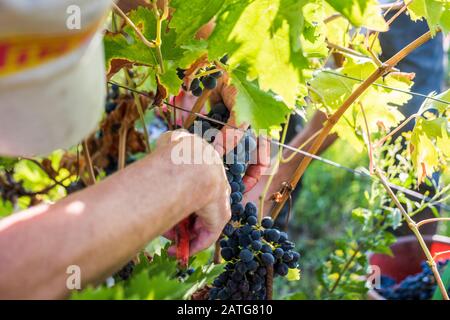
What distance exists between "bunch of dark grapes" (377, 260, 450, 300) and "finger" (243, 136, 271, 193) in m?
0.58

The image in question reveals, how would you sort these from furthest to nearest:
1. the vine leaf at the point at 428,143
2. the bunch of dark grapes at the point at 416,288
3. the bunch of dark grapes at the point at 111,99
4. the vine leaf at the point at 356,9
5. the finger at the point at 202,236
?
1. the bunch of dark grapes at the point at 416,288
2. the bunch of dark grapes at the point at 111,99
3. the vine leaf at the point at 428,143
4. the finger at the point at 202,236
5. the vine leaf at the point at 356,9

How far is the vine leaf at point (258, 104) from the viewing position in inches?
32.0

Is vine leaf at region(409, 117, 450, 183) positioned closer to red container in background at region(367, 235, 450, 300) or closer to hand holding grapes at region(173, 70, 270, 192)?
hand holding grapes at region(173, 70, 270, 192)

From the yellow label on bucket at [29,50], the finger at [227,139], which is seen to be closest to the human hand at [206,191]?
the finger at [227,139]

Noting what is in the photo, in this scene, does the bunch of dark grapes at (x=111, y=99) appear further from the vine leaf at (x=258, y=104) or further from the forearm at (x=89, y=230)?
the forearm at (x=89, y=230)

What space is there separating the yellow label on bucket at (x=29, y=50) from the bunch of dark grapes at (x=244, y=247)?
1.47 feet

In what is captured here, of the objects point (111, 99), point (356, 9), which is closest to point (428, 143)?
point (356, 9)

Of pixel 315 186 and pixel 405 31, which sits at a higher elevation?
pixel 405 31

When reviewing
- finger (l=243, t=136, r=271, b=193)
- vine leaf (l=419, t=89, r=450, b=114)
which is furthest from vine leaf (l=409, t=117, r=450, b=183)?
finger (l=243, t=136, r=271, b=193)

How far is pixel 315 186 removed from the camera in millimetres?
3102
